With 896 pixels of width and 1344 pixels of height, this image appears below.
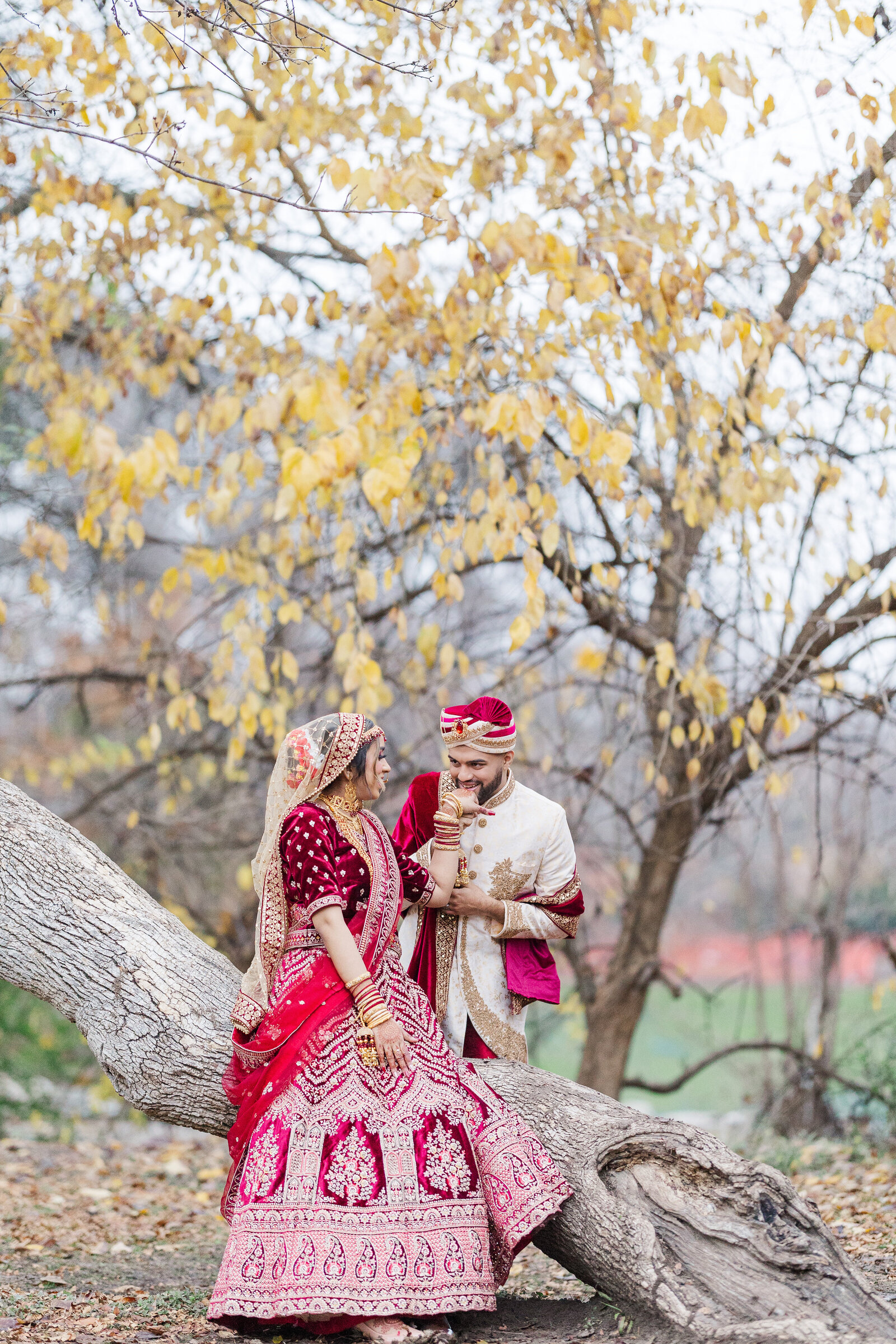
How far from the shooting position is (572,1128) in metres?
3.24

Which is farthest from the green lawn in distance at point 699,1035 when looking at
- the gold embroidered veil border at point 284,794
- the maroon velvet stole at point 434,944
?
the gold embroidered veil border at point 284,794

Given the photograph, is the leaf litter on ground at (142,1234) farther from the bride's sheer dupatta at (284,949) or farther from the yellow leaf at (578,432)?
the yellow leaf at (578,432)

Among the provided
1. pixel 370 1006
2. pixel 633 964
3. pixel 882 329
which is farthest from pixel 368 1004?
pixel 633 964

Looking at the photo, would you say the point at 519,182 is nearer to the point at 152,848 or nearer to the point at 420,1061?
the point at 420,1061

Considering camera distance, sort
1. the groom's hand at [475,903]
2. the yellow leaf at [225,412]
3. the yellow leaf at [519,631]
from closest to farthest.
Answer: the groom's hand at [475,903], the yellow leaf at [519,631], the yellow leaf at [225,412]

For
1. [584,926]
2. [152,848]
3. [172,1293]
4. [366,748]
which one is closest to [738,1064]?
[584,926]

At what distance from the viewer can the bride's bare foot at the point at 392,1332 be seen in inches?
111

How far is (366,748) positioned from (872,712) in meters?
2.89

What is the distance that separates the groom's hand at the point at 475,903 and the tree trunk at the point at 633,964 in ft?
8.98

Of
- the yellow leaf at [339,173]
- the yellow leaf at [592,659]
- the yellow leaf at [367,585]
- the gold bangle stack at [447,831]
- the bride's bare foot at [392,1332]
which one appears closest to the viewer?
the bride's bare foot at [392,1332]

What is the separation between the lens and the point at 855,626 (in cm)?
529

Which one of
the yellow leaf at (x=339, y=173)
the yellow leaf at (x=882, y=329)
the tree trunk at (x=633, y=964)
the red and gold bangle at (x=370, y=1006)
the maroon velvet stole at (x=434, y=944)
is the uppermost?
the yellow leaf at (x=339, y=173)

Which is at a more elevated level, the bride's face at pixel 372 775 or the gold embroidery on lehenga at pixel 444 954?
the bride's face at pixel 372 775

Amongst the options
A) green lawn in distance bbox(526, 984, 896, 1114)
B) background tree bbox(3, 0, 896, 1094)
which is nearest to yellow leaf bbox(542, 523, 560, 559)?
background tree bbox(3, 0, 896, 1094)
